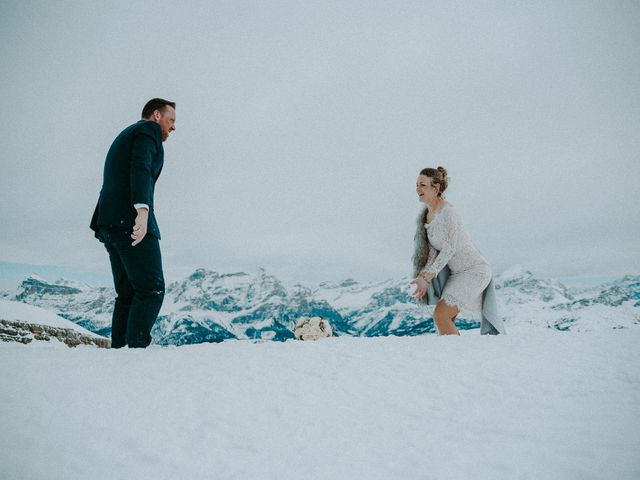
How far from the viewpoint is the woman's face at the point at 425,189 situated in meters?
5.26

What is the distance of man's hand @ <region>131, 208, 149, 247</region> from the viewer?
3.52m

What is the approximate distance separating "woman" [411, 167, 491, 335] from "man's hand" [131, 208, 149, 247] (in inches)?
123

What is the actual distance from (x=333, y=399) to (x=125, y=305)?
271 cm

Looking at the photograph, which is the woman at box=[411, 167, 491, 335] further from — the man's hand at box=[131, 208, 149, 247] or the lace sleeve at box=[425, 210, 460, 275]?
the man's hand at box=[131, 208, 149, 247]

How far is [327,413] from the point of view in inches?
89.6

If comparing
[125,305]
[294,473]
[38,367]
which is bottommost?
[294,473]

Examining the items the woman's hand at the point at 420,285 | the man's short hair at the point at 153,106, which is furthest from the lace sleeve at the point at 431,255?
the man's short hair at the point at 153,106

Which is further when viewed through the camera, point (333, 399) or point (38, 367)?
point (38, 367)

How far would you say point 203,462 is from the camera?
1842 mm

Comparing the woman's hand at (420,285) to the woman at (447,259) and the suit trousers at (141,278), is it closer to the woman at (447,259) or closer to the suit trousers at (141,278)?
the woman at (447,259)

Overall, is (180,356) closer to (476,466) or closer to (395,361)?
(395,361)

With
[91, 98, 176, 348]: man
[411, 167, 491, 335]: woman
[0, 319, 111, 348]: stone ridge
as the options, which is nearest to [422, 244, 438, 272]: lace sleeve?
[411, 167, 491, 335]: woman

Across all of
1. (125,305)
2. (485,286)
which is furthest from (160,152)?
(485,286)

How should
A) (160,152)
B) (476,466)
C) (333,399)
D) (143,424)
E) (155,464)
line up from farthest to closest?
(160,152)
(333,399)
(143,424)
(155,464)
(476,466)
